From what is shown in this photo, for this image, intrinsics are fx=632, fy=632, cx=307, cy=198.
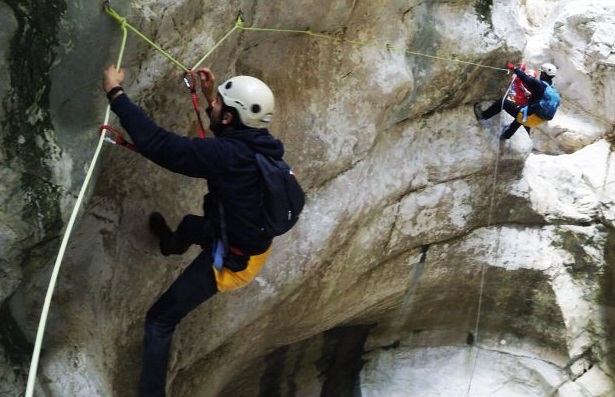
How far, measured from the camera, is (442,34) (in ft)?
16.6

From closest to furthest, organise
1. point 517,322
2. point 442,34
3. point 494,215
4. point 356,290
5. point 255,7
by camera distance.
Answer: point 255,7 → point 442,34 → point 356,290 → point 494,215 → point 517,322

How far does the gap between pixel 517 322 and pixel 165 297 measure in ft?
14.2

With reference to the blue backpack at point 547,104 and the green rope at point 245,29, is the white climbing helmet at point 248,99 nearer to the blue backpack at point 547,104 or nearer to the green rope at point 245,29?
the green rope at point 245,29

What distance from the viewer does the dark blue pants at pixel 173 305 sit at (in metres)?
3.26

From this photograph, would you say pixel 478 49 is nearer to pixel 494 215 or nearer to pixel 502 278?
pixel 494 215

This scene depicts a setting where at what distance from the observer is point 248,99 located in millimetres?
2900

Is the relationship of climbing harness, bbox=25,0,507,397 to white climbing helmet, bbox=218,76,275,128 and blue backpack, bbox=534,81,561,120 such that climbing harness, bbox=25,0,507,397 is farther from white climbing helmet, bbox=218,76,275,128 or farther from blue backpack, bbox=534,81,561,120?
blue backpack, bbox=534,81,561,120

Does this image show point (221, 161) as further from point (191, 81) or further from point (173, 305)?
point (173, 305)

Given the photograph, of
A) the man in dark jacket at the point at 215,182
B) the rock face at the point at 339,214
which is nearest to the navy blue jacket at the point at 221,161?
the man in dark jacket at the point at 215,182

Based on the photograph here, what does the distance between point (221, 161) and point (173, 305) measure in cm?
93

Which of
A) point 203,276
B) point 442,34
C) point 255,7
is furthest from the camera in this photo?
point 442,34

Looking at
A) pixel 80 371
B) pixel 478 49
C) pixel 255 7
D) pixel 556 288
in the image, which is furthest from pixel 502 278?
pixel 80 371

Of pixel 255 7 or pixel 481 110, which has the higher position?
pixel 255 7

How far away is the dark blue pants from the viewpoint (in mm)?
3258
